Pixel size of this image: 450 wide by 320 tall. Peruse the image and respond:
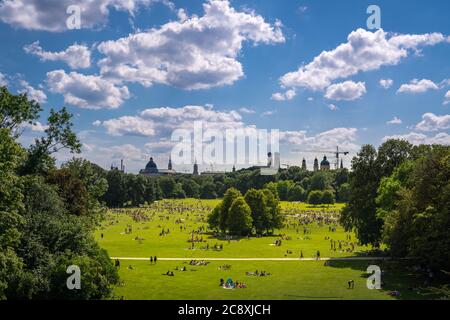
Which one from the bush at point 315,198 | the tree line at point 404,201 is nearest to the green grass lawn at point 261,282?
the tree line at point 404,201

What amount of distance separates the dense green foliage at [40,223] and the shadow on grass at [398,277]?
17.7 meters

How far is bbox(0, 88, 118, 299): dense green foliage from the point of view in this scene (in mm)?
21453

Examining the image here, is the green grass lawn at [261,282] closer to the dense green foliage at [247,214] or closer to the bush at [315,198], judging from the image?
the dense green foliage at [247,214]

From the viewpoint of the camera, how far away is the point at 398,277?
34.4 m

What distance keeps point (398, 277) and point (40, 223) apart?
24508 mm

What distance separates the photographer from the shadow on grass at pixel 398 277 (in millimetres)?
29206

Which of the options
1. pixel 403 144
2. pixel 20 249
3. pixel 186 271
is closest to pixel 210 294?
pixel 186 271

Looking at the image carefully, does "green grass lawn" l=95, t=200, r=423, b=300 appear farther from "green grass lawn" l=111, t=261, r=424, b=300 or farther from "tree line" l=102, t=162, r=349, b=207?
"tree line" l=102, t=162, r=349, b=207

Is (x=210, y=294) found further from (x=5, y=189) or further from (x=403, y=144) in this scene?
(x=403, y=144)

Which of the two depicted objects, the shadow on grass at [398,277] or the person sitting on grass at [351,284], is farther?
the person sitting on grass at [351,284]

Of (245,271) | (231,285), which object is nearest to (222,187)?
(245,271)

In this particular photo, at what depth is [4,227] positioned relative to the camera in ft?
69.1

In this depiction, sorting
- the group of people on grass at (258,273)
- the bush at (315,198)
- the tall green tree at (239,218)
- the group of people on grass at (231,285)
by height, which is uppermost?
the bush at (315,198)
